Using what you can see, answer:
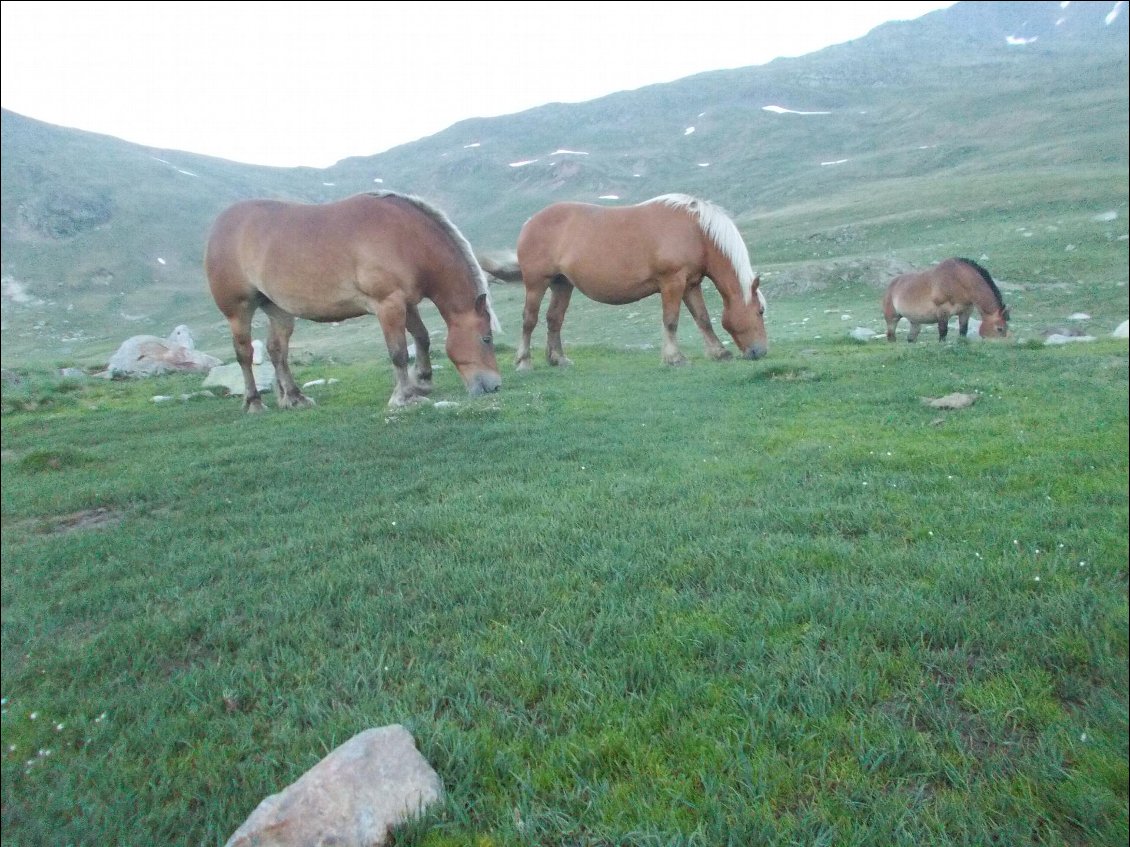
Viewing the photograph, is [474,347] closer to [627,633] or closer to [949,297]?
[949,297]

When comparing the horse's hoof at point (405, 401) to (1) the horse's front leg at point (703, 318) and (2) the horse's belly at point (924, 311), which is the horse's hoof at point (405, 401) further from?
(2) the horse's belly at point (924, 311)

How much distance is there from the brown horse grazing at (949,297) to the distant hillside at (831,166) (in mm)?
600

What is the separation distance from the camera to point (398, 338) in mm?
9852

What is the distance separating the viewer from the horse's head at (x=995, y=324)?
7.67m

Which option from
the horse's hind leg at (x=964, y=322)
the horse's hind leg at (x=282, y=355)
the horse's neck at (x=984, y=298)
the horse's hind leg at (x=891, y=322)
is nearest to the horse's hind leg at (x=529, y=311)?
the horse's hind leg at (x=282, y=355)

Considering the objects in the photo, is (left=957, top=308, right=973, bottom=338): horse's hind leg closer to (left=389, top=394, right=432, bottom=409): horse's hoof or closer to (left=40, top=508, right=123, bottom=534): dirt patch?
(left=389, top=394, right=432, bottom=409): horse's hoof

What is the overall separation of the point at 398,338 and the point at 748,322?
5.97 metres

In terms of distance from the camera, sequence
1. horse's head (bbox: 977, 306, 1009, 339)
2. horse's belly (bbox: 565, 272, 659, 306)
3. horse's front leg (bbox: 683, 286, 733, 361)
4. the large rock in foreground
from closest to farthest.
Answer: the large rock in foreground, horse's head (bbox: 977, 306, 1009, 339), horse's front leg (bbox: 683, 286, 733, 361), horse's belly (bbox: 565, 272, 659, 306)

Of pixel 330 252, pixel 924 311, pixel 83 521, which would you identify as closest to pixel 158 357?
pixel 330 252

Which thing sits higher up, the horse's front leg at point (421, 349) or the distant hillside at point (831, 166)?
the distant hillside at point (831, 166)

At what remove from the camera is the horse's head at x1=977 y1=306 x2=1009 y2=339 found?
302 inches

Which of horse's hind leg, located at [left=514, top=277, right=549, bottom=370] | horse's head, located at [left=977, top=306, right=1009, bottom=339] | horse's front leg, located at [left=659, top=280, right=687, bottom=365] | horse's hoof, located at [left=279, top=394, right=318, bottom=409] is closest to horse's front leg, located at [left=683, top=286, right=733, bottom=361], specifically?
horse's front leg, located at [left=659, top=280, right=687, bottom=365]

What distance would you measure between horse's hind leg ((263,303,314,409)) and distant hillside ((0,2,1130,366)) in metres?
3.47

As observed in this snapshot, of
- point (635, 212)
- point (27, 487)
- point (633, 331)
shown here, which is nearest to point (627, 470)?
point (27, 487)
